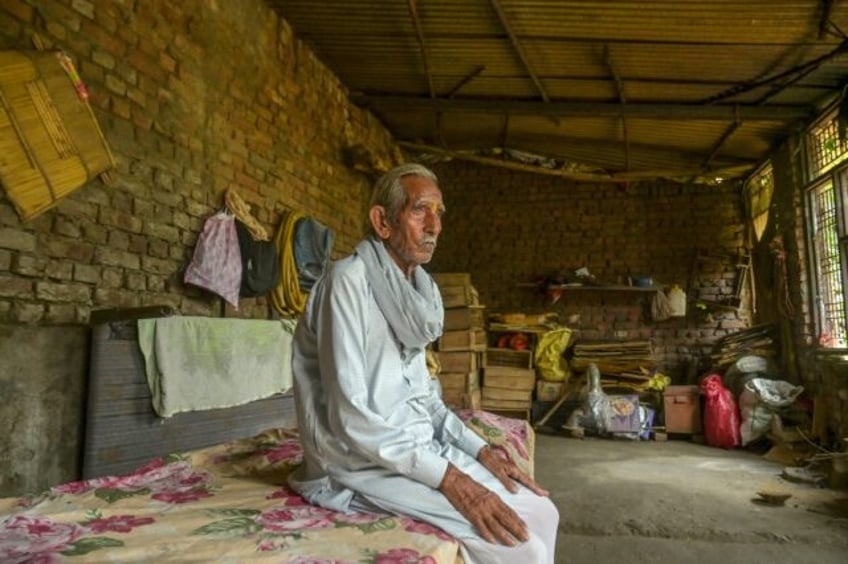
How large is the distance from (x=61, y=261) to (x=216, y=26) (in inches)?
84.1

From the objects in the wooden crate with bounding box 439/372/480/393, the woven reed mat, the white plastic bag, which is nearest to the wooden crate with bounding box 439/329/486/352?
the wooden crate with bounding box 439/372/480/393

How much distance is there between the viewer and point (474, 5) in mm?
4219

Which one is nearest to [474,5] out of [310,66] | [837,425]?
[310,66]

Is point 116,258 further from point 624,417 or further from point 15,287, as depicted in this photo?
point 624,417

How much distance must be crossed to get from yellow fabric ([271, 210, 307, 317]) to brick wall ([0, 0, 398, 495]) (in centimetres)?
12

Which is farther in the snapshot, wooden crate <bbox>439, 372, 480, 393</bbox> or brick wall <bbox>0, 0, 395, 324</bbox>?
wooden crate <bbox>439, 372, 480, 393</bbox>

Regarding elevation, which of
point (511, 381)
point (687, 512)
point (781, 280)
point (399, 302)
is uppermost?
point (781, 280)

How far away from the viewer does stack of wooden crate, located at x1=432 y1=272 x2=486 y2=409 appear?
20.2 ft

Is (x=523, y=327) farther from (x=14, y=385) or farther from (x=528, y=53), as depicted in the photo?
(x=14, y=385)

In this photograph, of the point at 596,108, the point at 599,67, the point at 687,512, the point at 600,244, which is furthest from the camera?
the point at 600,244

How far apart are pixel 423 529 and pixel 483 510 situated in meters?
0.16

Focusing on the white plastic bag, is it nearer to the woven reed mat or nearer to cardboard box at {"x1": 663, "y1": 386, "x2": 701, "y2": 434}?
cardboard box at {"x1": 663, "y1": 386, "x2": 701, "y2": 434}

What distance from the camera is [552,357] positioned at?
24.2ft

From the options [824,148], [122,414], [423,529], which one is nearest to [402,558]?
[423,529]
